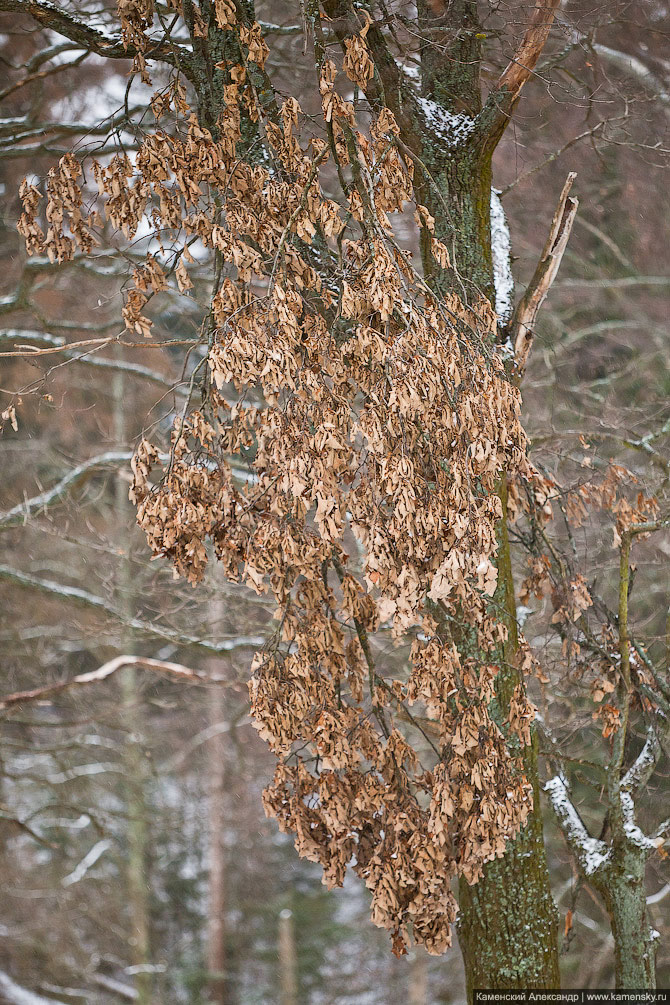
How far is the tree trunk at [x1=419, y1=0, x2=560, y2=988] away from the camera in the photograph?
173 inches

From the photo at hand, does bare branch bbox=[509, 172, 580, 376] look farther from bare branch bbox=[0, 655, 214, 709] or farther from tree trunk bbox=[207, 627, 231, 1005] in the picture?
tree trunk bbox=[207, 627, 231, 1005]

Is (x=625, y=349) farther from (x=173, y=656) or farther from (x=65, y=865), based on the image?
(x=65, y=865)

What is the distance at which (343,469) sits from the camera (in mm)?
3512

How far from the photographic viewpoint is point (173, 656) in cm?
1358

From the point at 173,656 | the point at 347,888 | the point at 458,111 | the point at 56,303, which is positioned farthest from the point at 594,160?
the point at 347,888

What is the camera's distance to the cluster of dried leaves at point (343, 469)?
10.7 feet

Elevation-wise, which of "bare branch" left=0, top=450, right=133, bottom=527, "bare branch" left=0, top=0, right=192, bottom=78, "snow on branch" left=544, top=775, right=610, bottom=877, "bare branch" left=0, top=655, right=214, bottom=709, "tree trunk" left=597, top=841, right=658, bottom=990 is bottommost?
"tree trunk" left=597, top=841, right=658, bottom=990

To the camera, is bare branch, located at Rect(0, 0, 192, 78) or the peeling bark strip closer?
the peeling bark strip

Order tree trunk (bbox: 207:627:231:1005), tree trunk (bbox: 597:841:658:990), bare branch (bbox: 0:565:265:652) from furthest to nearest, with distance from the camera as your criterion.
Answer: tree trunk (bbox: 207:627:231:1005)
bare branch (bbox: 0:565:265:652)
tree trunk (bbox: 597:841:658:990)

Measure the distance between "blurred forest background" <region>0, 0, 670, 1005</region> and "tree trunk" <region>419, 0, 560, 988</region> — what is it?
59 cm

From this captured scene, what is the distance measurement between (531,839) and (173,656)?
32.0ft

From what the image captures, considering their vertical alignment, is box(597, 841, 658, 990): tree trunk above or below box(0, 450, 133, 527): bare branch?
below

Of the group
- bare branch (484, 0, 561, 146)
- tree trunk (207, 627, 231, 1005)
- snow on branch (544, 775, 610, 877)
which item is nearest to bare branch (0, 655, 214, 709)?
snow on branch (544, 775, 610, 877)

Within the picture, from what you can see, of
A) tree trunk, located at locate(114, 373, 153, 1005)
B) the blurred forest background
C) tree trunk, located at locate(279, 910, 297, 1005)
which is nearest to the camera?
the blurred forest background
